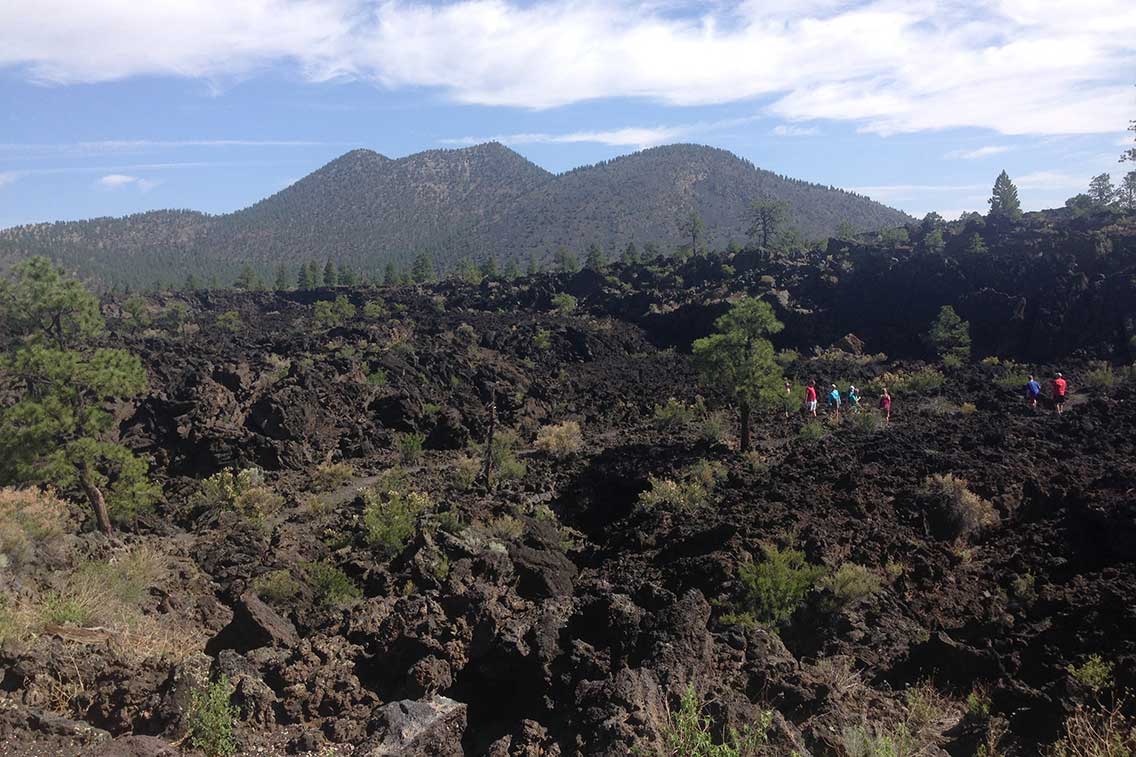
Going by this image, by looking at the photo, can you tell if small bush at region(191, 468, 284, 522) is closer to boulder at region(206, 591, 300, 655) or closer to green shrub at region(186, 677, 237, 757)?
boulder at region(206, 591, 300, 655)

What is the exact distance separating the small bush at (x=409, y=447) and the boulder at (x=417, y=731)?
48.9 feet

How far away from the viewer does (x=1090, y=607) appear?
6949mm

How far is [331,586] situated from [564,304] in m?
38.5

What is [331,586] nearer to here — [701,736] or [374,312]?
[701,736]

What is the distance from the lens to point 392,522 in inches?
471

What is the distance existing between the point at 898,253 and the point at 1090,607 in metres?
38.5

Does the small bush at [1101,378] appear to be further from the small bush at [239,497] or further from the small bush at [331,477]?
the small bush at [239,497]

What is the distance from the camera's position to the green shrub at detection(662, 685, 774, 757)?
4203 millimetres

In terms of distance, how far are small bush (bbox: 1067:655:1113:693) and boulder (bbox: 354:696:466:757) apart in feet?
16.5

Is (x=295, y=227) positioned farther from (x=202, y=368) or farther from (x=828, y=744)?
(x=828, y=744)

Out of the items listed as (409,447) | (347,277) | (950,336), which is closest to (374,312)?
(347,277)

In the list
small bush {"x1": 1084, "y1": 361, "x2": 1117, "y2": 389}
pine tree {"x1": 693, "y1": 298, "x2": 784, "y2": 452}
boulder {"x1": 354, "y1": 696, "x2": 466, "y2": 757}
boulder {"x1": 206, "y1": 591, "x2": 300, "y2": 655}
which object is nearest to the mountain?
small bush {"x1": 1084, "y1": 361, "x2": 1117, "y2": 389}

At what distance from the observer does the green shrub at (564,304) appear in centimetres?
4674

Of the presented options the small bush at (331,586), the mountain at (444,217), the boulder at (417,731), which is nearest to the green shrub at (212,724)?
the boulder at (417,731)
